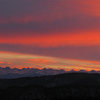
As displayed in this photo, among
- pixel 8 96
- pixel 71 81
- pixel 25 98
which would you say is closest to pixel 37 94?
pixel 25 98

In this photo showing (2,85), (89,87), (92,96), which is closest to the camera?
(92,96)

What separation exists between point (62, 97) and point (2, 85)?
63.5 m

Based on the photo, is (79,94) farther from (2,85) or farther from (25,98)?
(2,85)

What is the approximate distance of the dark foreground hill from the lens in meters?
149

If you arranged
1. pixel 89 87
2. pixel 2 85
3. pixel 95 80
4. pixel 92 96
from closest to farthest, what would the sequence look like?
1. pixel 92 96
2. pixel 89 87
3. pixel 95 80
4. pixel 2 85

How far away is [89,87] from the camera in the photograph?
521 ft

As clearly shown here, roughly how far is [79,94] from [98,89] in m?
14.1

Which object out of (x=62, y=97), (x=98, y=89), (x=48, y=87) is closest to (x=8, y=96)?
(x=48, y=87)

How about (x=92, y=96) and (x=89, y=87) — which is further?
(x=89, y=87)

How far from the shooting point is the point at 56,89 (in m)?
158

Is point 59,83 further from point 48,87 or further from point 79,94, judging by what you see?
point 79,94

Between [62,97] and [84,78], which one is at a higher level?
[84,78]

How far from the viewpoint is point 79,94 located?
148125 mm

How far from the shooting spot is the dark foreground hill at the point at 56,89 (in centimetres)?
14912
